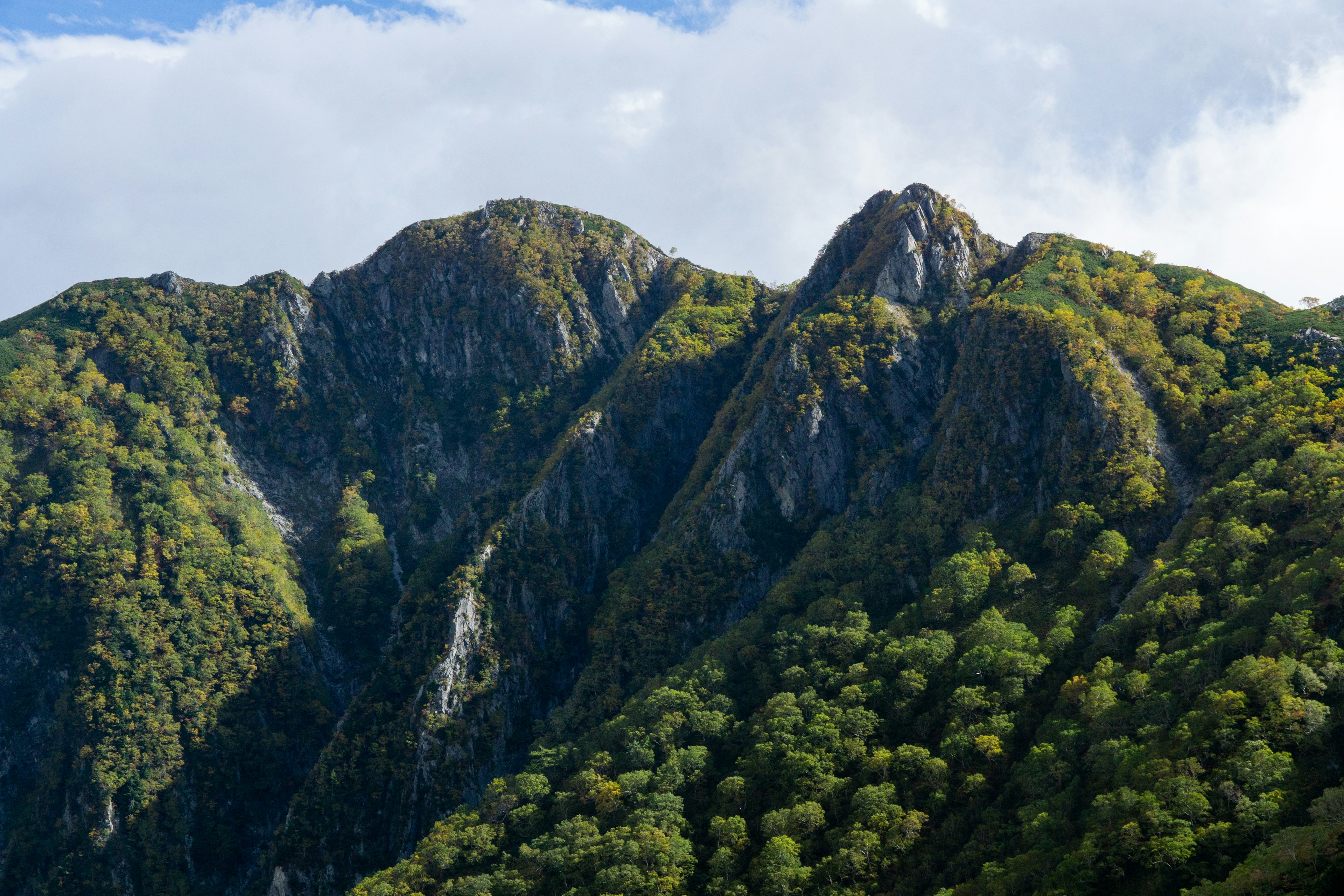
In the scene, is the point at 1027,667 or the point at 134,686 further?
the point at 134,686

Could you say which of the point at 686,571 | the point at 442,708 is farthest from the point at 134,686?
the point at 686,571

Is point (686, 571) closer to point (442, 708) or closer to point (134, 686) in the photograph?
point (442, 708)

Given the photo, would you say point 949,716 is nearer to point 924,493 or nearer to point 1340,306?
point 924,493

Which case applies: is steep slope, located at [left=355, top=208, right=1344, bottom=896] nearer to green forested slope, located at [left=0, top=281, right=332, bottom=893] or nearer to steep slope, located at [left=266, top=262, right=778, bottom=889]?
steep slope, located at [left=266, top=262, right=778, bottom=889]

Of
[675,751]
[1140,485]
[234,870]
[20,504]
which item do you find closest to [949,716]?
[675,751]

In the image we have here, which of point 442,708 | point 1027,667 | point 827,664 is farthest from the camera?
point 442,708

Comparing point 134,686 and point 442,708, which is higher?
point 134,686
